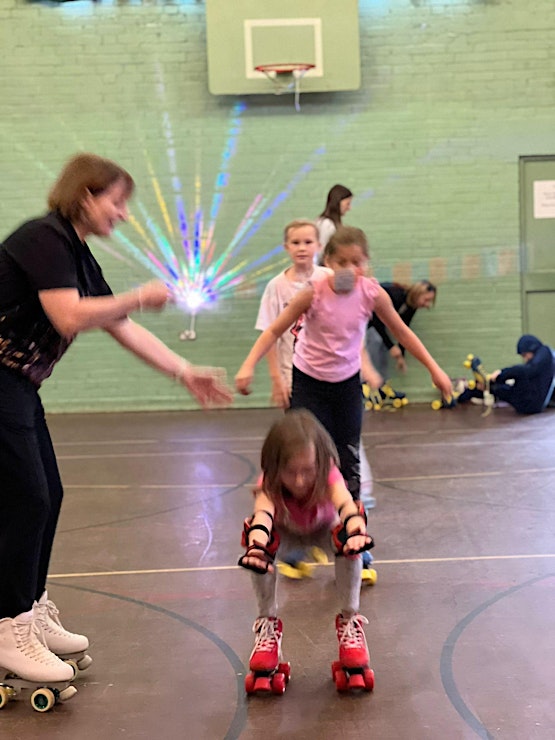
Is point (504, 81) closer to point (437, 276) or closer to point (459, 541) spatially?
point (437, 276)

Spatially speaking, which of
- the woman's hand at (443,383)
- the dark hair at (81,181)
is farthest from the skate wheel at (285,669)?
the dark hair at (81,181)

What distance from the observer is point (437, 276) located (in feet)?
27.1

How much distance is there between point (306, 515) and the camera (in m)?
2.53

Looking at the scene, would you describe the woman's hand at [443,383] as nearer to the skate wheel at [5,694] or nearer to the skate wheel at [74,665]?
the skate wheel at [74,665]

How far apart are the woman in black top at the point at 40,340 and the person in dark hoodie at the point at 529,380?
5.04m

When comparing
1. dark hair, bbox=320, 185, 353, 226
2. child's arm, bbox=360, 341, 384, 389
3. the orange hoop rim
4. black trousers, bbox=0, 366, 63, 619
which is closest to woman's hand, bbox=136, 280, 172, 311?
black trousers, bbox=0, 366, 63, 619

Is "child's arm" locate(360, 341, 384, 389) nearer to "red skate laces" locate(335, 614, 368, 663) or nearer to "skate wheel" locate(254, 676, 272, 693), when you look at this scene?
"red skate laces" locate(335, 614, 368, 663)

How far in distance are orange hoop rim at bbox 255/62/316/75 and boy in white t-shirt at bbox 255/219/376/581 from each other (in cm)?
429

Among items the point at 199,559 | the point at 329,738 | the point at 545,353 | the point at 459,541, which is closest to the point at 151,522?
the point at 199,559

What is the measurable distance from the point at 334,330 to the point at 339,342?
5 cm

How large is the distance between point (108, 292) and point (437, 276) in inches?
237

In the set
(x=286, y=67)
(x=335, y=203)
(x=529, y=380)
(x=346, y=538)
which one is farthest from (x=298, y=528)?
(x=286, y=67)

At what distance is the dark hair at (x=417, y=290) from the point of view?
7588 millimetres

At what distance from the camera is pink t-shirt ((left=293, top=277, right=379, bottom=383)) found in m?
3.21
